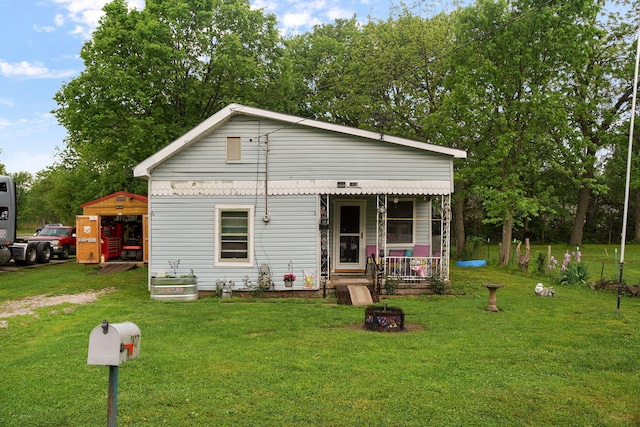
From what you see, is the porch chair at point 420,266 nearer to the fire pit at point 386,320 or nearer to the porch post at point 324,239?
the porch post at point 324,239

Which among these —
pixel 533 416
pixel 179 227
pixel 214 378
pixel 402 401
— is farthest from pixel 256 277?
pixel 533 416

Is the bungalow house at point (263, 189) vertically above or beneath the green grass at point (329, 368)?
above

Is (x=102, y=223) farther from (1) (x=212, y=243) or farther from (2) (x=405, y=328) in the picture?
(2) (x=405, y=328)

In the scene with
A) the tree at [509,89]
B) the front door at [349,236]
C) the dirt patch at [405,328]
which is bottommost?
the dirt patch at [405,328]

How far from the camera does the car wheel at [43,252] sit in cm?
2008

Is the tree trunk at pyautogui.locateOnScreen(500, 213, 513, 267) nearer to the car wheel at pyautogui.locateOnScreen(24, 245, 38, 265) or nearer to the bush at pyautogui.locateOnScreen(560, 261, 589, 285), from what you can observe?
the bush at pyautogui.locateOnScreen(560, 261, 589, 285)

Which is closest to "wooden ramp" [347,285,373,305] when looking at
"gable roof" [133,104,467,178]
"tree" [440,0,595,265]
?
"gable roof" [133,104,467,178]

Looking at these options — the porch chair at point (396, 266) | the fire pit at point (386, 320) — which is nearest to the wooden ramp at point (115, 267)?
the porch chair at point (396, 266)

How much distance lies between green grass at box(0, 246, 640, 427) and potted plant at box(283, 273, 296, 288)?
5.47 feet

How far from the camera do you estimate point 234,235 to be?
12.0 meters

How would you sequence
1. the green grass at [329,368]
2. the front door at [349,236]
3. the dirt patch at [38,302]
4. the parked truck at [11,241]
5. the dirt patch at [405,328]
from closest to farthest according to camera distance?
the green grass at [329,368] → the dirt patch at [405,328] → the dirt patch at [38,302] → the front door at [349,236] → the parked truck at [11,241]

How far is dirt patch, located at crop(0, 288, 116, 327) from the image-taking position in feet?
32.1

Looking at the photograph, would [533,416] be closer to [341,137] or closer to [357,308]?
[357,308]

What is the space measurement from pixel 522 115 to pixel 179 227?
13547mm
